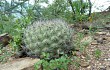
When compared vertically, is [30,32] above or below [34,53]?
above

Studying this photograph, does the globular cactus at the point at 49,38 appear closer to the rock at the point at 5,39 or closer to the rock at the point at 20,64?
the rock at the point at 20,64

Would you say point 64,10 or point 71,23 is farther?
point 64,10

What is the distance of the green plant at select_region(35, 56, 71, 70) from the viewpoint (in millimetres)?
4391

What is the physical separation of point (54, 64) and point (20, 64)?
64cm

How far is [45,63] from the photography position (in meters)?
4.43

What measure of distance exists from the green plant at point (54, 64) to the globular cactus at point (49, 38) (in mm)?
321

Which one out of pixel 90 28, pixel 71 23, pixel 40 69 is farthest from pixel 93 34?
pixel 40 69

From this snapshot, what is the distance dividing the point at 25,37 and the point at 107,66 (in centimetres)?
146

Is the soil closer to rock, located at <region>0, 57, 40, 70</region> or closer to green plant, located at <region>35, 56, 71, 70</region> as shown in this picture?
rock, located at <region>0, 57, 40, 70</region>

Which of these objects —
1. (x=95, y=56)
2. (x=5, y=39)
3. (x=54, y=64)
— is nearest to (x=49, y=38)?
(x=54, y=64)

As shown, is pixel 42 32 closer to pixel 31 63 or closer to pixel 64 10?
pixel 31 63

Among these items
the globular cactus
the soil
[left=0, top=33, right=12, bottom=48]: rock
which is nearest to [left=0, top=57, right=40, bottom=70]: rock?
the soil

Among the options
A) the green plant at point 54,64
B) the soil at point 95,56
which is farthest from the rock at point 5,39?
the green plant at point 54,64

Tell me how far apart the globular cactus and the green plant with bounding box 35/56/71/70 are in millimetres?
321
